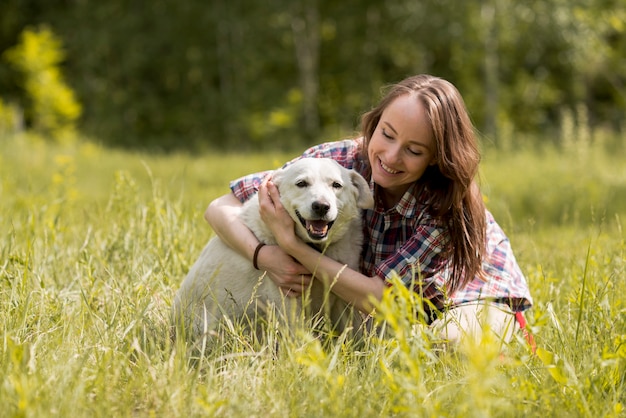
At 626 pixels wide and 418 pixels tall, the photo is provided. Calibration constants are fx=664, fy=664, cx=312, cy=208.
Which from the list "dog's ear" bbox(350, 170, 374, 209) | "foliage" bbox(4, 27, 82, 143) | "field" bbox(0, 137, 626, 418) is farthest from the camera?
"foliage" bbox(4, 27, 82, 143)

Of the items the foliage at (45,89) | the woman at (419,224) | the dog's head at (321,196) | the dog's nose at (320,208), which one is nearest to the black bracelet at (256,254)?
the woman at (419,224)

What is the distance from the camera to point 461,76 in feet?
64.0

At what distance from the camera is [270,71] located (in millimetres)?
20922

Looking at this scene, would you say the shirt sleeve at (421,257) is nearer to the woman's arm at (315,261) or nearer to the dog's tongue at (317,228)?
the woman's arm at (315,261)

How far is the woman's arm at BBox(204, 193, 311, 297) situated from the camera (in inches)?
126

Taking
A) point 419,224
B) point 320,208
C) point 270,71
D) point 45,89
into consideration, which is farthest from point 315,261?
point 270,71

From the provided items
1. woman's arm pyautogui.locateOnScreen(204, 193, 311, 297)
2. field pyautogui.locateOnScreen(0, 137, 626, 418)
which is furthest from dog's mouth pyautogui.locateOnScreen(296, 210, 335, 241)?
field pyautogui.locateOnScreen(0, 137, 626, 418)

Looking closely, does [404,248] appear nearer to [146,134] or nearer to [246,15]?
[246,15]

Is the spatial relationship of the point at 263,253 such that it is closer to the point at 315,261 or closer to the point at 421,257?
the point at 315,261

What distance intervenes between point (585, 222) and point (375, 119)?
3.58 m

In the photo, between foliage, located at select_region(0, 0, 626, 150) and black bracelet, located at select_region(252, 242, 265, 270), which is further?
foliage, located at select_region(0, 0, 626, 150)

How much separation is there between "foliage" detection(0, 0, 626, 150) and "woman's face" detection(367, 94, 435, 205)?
1377 cm

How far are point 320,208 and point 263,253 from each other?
39 cm

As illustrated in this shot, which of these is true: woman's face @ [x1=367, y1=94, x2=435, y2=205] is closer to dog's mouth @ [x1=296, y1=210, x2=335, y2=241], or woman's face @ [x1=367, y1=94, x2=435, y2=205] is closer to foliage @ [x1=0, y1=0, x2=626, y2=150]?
dog's mouth @ [x1=296, y1=210, x2=335, y2=241]
